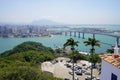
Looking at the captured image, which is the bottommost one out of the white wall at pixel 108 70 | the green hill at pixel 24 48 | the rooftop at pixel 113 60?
the green hill at pixel 24 48

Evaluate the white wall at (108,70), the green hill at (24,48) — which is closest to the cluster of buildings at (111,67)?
the white wall at (108,70)

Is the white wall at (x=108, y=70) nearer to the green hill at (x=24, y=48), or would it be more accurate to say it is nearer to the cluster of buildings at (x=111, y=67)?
the cluster of buildings at (x=111, y=67)

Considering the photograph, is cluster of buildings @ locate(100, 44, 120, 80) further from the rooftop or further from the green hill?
the green hill

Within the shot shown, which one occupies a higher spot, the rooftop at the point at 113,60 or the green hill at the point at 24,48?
the rooftop at the point at 113,60

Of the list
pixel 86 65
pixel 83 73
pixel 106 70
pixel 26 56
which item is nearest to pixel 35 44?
pixel 26 56

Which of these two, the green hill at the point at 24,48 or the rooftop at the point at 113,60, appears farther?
the green hill at the point at 24,48

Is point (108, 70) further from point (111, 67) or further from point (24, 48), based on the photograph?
point (24, 48)

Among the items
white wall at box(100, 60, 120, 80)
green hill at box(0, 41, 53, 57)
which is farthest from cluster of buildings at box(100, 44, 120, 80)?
green hill at box(0, 41, 53, 57)

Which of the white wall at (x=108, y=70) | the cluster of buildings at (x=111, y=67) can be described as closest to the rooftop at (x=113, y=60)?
the cluster of buildings at (x=111, y=67)

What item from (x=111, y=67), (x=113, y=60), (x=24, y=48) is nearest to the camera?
(x=111, y=67)

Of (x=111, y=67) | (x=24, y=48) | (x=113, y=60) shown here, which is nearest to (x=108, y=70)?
(x=111, y=67)

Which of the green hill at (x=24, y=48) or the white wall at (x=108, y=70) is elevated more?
the white wall at (x=108, y=70)

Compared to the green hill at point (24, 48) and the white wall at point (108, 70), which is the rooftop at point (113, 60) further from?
the green hill at point (24, 48)
